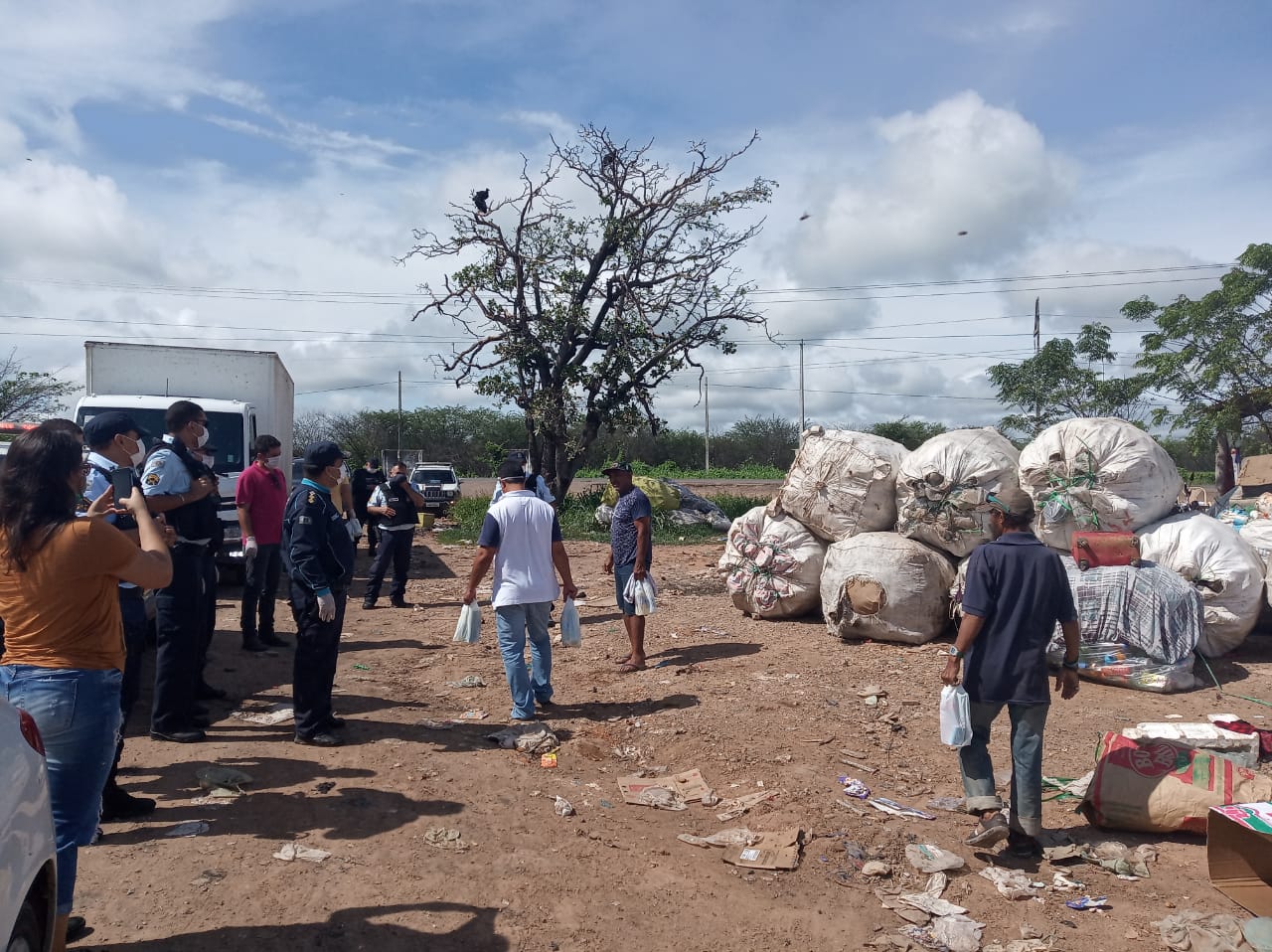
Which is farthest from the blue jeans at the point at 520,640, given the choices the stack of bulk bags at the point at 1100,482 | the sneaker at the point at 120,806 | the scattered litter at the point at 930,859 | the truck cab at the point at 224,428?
the truck cab at the point at 224,428

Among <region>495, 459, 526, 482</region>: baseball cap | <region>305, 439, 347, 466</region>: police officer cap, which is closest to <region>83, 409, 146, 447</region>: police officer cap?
<region>305, 439, 347, 466</region>: police officer cap

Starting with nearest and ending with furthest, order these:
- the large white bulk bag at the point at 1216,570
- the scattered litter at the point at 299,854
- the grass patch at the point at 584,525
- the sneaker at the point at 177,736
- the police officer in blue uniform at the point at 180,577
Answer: the scattered litter at the point at 299,854 < the police officer in blue uniform at the point at 180,577 < the sneaker at the point at 177,736 < the large white bulk bag at the point at 1216,570 < the grass patch at the point at 584,525

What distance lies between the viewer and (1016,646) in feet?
12.7

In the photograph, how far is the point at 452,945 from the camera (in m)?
3.05

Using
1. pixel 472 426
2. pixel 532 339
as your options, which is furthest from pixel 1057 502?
pixel 472 426

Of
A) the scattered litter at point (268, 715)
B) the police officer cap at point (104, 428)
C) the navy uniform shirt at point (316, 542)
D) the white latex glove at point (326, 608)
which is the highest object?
the police officer cap at point (104, 428)

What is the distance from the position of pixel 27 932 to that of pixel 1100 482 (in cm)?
686

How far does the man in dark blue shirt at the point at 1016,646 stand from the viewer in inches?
152

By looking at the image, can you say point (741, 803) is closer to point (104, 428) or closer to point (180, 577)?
point (180, 577)

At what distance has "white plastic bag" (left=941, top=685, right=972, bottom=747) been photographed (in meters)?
3.89

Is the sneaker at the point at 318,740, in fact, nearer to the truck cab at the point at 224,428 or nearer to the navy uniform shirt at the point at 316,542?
the navy uniform shirt at the point at 316,542

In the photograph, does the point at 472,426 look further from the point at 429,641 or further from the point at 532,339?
the point at 429,641

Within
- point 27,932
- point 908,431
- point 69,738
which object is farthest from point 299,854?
point 908,431

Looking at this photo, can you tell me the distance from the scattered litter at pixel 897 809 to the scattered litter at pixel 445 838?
2.04m
